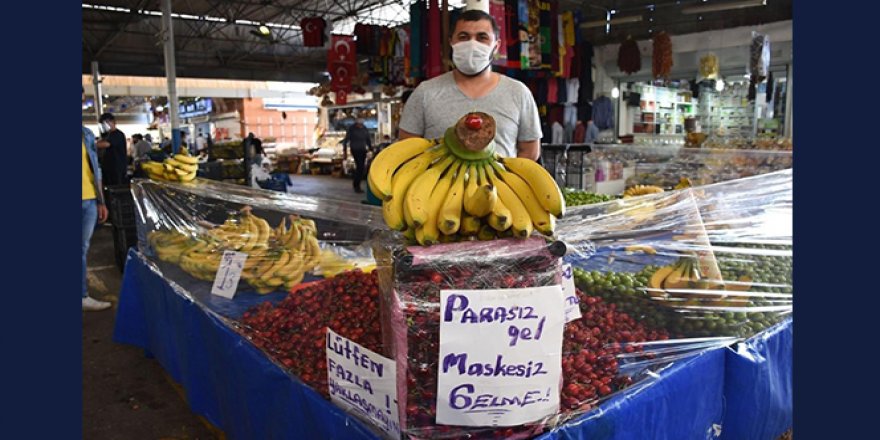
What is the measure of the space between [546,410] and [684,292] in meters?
0.95

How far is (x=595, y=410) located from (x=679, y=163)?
5.59 meters

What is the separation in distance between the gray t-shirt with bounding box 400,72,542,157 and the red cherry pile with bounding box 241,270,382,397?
78 cm

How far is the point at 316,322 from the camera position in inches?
77.6

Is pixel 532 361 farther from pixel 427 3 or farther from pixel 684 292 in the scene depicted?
pixel 427 3

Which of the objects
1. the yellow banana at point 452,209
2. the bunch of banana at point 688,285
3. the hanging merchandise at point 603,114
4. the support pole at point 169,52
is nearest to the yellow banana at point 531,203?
the yellow banana at point 452,209

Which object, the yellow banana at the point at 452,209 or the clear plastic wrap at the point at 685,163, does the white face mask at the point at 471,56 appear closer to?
the yellow banana at the point at 452,209

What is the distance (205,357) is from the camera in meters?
2.63

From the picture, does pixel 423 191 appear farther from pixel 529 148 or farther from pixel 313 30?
pixel 313 30

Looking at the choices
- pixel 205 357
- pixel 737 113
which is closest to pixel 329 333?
pixel 205 357

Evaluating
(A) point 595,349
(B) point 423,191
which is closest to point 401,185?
(B) point 423,191

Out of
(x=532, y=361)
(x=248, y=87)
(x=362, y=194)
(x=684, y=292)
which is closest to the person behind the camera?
(x=532, y=361)

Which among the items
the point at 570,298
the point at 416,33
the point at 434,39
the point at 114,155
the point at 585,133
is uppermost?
the point at 416,33

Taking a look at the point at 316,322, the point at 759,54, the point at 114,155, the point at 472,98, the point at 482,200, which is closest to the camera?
the point at 482,200

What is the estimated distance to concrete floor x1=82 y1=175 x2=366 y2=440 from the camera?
3.08 m
